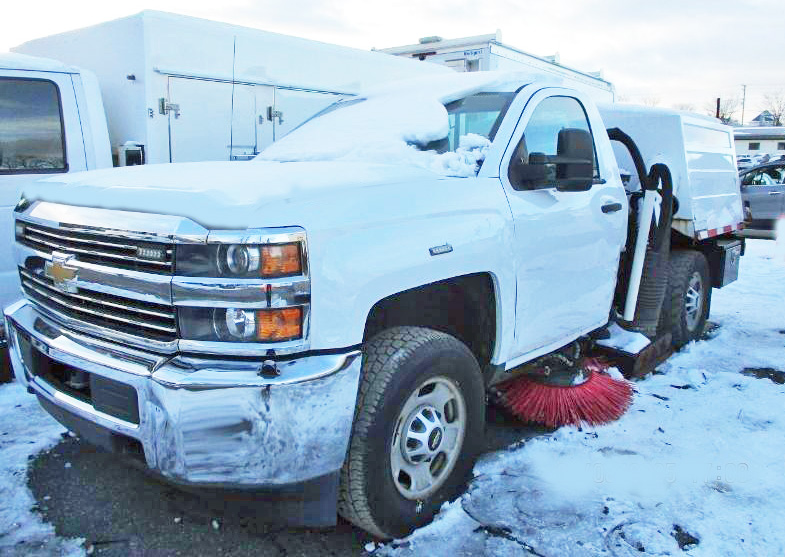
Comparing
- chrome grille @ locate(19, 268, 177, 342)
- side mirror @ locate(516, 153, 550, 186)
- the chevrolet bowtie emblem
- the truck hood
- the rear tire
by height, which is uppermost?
side mirror @ locate(516, 153, 550, 186)

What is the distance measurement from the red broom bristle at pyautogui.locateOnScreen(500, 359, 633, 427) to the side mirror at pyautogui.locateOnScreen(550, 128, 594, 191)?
129 centimetres

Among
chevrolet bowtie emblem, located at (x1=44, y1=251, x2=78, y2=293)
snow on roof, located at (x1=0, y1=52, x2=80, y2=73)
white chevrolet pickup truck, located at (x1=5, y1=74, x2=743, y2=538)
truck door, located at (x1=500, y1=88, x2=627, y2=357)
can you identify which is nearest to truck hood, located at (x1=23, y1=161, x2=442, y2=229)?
white chevrolet pickup truck, located at (x1=5, y1=74, x2=743, y2=538)

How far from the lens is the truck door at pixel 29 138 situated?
4582 millimetres

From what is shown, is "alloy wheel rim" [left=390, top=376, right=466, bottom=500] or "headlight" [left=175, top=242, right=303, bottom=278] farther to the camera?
"alloy wheel rim" [left=390, top=376, right=466, bottom=500]

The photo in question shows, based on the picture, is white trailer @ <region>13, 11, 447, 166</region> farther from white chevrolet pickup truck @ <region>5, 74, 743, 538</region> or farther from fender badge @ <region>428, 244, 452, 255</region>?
fender badge @ <region>428, 244, 452, 255</region>

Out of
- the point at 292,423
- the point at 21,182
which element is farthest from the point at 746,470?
the point at 21,182

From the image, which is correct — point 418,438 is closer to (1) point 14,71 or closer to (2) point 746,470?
→ (2) point 746,470

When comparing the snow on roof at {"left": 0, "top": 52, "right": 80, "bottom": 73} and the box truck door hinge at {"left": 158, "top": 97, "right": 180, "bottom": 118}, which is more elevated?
the snow on roof at {"left": 0, "top": 52, "right": 80, "bottom": 73}

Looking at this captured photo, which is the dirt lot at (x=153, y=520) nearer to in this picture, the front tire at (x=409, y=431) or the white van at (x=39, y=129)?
the front tire at (x=409, y=431)

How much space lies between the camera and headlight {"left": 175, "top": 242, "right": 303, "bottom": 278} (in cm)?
221

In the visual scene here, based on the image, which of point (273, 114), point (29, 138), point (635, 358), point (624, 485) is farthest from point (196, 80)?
point (624, 485)

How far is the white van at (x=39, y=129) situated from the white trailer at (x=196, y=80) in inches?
20.9

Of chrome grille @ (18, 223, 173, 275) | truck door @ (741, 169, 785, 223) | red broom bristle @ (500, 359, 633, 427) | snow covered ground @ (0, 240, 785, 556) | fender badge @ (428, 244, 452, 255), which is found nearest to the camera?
chrome grille @ (18, 223, 173, 275)

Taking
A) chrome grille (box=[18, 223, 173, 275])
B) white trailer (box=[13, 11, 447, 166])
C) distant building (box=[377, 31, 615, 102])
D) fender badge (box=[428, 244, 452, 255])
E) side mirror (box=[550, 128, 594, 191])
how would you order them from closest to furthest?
1. chrome grille (box=[18, 223, 173, 275])
2. fender badge (box=[428, 244, 452, 255])
3. side mirror (box=[550, 128, 594, 191])
4. white trailer (box=[13, 11, 447, 166])
5. distant building (box=[377, 31, 615, 102])
